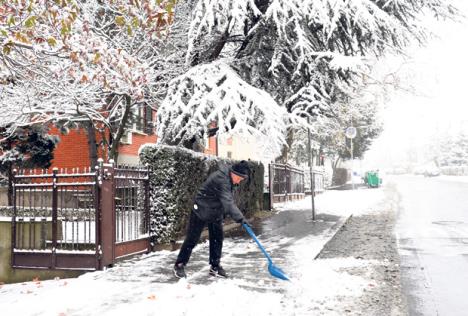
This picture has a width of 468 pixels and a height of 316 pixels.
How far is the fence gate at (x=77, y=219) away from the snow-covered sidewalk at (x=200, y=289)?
1.45ft

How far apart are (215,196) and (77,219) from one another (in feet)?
8.26

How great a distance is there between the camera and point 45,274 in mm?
8000

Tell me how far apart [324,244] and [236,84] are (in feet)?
11.7

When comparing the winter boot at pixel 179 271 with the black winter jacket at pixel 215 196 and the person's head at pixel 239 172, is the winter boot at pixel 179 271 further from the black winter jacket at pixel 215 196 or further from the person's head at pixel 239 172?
the person's head at pixel 239 172

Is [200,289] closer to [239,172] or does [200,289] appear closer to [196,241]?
[196,241]

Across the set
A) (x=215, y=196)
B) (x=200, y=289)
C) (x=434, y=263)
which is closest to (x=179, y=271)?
(x=200, y=289)

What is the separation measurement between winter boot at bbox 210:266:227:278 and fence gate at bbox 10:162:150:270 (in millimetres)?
1822

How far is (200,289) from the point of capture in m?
5.94

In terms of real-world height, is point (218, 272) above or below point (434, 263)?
above

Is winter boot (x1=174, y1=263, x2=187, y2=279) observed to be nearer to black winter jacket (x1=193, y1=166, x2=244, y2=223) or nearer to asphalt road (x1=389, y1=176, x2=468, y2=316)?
black winter jacket (x1=193, y1=166, x2=244, y2=223)

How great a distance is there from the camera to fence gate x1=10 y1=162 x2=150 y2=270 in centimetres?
744

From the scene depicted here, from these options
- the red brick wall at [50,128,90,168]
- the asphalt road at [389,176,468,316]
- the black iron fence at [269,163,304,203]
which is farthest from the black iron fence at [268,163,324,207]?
the red brick wall at [50,128,90,168]

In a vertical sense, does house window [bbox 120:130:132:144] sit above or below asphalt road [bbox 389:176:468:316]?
above

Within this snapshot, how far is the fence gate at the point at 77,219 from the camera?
7.44 m
